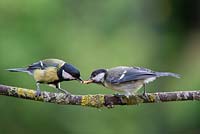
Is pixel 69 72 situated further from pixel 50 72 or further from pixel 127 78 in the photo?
pixel 127 78

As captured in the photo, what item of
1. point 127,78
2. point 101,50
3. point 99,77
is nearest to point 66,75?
point 99,77

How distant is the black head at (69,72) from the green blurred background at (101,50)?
8.16ft

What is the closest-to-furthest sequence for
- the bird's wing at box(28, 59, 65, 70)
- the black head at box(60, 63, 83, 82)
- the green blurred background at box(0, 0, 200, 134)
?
the black head at box(60, 63, 83, 82) → the bird's wing at box(28, 59, 65, 70) → the green blurred background at box(0, 0, 200, 134)

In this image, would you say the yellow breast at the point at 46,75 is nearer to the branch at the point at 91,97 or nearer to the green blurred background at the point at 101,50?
the branch at the point at 91,97

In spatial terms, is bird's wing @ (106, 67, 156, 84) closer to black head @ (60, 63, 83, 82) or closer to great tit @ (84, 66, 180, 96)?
great tit @ (84, 66, 180, 96)

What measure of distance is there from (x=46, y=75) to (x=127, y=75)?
16.3 inches

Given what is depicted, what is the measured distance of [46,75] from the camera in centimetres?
301

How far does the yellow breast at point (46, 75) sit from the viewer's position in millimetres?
3010

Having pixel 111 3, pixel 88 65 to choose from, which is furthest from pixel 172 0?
pixel 88 65

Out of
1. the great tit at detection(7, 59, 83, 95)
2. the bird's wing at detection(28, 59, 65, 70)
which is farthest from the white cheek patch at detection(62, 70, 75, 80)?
the bird's wing at detection(28, 59, 65, 70)

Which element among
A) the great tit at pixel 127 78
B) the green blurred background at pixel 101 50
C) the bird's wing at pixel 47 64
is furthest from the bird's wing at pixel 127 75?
the green blurred background at pixel 101 50

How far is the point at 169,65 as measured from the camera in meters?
7.61

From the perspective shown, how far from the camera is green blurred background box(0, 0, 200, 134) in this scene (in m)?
5.68

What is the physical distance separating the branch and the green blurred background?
2651 mm
